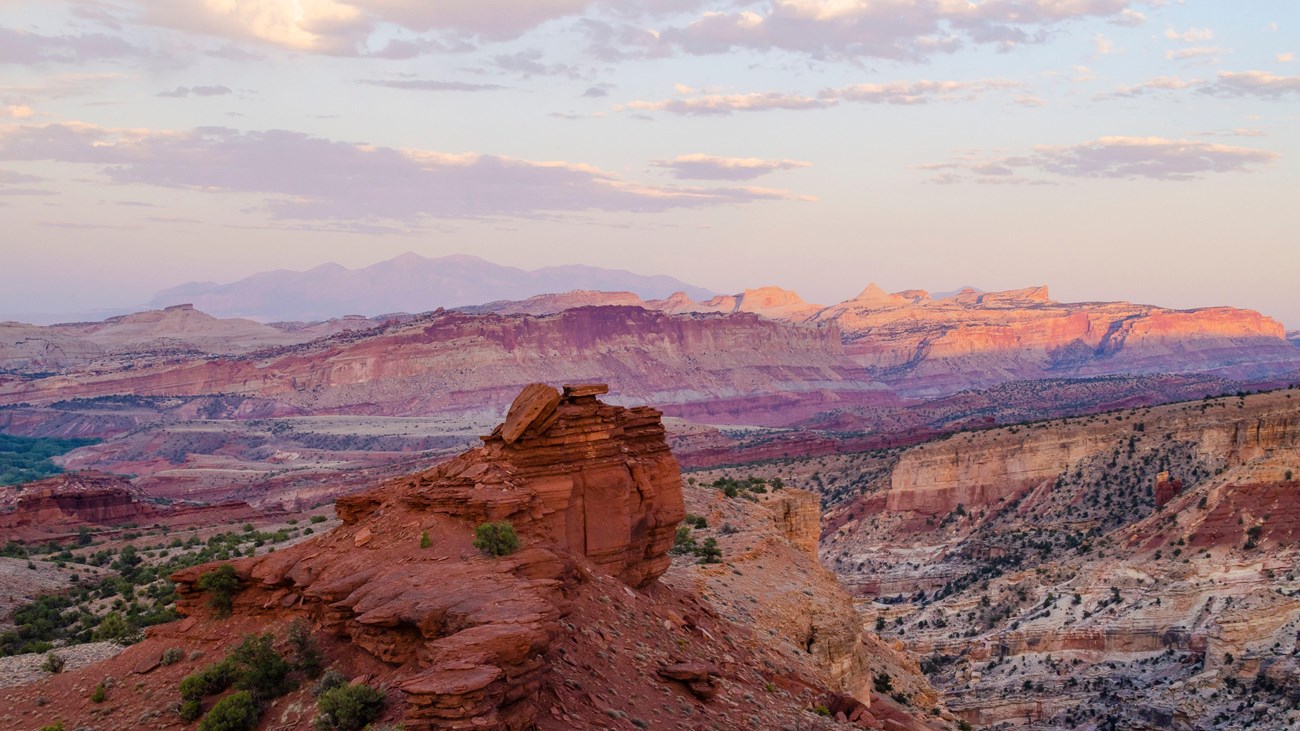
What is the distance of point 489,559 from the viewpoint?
1670 cm

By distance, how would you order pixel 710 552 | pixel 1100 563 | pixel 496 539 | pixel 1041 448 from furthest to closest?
pixel 1041 448, pixel 1100 563, pixel 710 552, pixel 496 539

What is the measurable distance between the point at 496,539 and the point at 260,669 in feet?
11.3

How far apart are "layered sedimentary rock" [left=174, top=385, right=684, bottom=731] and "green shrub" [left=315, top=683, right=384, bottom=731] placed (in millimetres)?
597

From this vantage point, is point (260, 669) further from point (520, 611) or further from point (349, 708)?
point (520, 611)

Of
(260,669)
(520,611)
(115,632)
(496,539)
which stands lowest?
(115,632)

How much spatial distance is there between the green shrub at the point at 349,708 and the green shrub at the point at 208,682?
2.69 metres

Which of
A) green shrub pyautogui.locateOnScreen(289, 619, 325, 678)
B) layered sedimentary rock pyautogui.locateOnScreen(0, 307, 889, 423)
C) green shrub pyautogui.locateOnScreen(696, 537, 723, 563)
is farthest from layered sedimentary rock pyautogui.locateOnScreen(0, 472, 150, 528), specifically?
layered sedimentary rock pyautogui.locateOnScreen(0, 307, 889, 423)

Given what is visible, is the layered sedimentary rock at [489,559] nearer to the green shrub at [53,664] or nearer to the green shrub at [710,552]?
the green shrub at [53,664]

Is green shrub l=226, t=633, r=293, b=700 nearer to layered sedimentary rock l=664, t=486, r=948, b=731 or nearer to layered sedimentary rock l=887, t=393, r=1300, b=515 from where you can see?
layered sedimentary rock l=664, t=486, r=948, b=731

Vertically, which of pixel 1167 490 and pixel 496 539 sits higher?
pixel 496 539

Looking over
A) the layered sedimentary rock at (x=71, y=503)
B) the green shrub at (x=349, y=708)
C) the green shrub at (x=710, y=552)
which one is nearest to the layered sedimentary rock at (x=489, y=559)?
the green shrub at (x=349, y=708)

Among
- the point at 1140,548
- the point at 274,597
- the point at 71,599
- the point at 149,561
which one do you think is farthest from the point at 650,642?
the point at 1140,548

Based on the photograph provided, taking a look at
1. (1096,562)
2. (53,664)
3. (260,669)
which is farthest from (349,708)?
(1096,562)

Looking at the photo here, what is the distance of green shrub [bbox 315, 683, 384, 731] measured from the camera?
14.1 metres
